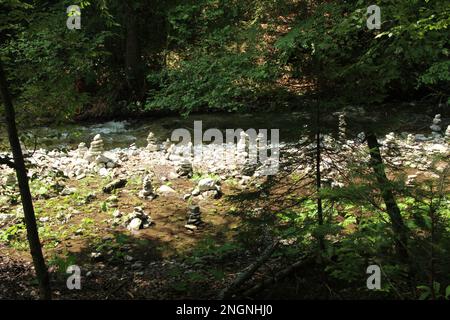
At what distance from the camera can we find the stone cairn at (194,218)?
324 inches

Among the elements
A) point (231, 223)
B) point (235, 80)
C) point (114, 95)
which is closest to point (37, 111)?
point (231, 223)

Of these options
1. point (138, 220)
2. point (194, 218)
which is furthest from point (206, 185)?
point (138, 220)

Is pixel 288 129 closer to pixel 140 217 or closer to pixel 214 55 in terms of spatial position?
pixel 140 217

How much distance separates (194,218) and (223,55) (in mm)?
5034

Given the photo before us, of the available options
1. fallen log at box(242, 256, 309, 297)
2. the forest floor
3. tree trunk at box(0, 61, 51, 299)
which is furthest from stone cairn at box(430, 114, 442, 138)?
tree trunk at box(0, 61, 51, 299)

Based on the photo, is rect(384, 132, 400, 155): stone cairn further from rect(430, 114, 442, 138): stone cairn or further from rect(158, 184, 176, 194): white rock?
rect(158, 184, 176, 194): white rock

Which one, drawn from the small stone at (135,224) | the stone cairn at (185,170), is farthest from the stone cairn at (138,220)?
the stone cairn at (185,170)

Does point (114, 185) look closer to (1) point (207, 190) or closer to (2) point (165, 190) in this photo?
(2) point (165, 190)

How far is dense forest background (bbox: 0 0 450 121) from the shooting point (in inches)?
203

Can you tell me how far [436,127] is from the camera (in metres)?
12.6

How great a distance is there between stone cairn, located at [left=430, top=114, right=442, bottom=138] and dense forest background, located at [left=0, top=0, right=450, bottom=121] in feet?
3.57

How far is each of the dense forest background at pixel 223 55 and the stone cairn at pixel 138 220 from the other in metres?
2.87

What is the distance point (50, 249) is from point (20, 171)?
354 centimetres

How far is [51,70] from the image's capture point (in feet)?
17.0
